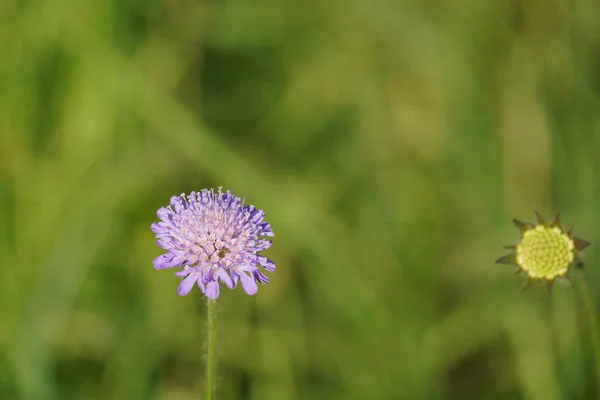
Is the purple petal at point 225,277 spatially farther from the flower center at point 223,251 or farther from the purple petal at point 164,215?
the purple petal at point 164,215

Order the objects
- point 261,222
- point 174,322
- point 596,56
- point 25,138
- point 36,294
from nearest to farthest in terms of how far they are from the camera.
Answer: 1. point 261,222
2. point 36,294
3. point 174,322
4. point 25,138
5. point 596,56

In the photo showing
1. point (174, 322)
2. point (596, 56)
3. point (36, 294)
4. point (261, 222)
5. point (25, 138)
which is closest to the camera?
point (261, 222)

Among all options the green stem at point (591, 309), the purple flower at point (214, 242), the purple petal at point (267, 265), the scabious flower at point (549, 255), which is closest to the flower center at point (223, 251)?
the purple flower at point (214, 242)

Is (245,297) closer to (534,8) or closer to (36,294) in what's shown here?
(36,294)

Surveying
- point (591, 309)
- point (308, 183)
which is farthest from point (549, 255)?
point (308, 183)

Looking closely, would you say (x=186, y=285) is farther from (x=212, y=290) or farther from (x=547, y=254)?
(x=547, y=254)

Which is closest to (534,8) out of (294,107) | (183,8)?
(294,107)
